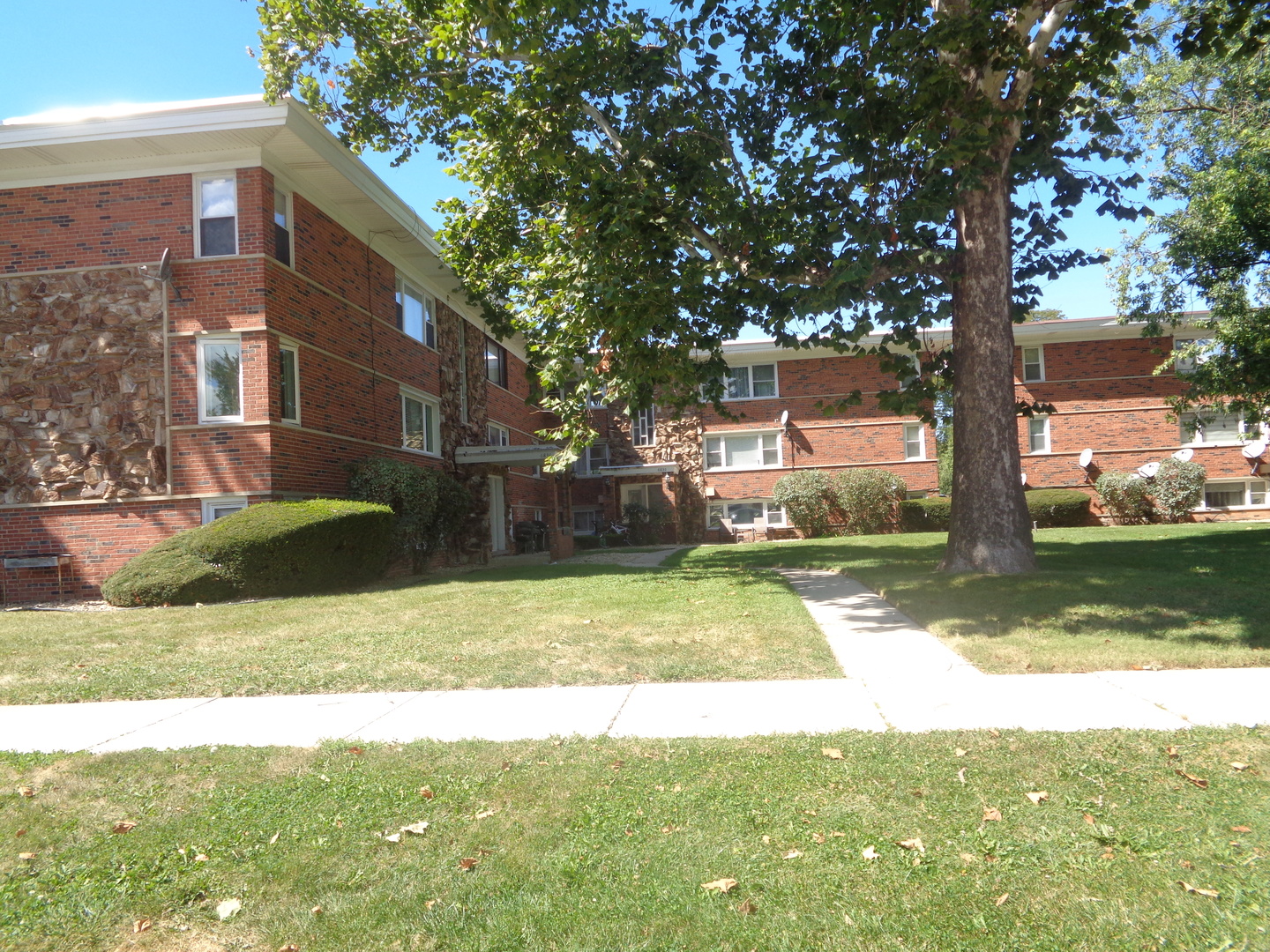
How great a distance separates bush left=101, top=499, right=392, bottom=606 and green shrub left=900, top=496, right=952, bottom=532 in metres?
19.8

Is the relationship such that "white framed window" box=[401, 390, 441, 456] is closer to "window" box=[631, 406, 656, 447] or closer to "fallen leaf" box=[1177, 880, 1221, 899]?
"window" box=[631, 406, 656, 447]

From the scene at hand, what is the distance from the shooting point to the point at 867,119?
11.1 m

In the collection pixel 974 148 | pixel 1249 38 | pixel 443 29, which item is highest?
pixel 443 29

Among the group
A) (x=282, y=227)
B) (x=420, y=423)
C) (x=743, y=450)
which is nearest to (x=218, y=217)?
(x=282, y=227)

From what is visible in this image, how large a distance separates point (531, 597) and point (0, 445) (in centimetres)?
951

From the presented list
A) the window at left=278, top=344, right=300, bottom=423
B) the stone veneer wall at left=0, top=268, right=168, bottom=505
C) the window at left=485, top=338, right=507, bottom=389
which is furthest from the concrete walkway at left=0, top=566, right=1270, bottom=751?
the window at left=485, top=338, right=507, bottom=389

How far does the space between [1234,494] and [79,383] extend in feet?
104

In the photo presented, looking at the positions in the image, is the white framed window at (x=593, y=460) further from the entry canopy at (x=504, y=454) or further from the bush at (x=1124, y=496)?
the bush at (x=1124, y=496)

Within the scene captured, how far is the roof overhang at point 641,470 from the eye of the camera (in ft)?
99.2

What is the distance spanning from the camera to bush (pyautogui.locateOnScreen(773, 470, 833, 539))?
28828 mm

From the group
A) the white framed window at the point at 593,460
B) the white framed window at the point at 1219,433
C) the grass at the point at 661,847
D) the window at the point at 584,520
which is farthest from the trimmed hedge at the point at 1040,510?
the grass at the point at 661,847

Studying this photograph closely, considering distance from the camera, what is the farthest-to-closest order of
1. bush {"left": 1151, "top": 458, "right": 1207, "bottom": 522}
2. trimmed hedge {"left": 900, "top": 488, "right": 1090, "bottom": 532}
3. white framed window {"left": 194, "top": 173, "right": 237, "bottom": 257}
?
trimmed hedge {"left": 900, "top": 488, "right": 1090, "bottom": 532}
bush {"left": 1151, "top": 458, "right": 1207, "bottom": 522}
white framed window {"left": 194, "top": 173, "right": 237, "bottom": 257}

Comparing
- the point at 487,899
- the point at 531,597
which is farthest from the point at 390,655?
the point at 487,899

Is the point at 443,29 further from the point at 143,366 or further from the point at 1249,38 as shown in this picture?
the point at 1249,38
